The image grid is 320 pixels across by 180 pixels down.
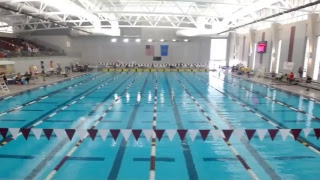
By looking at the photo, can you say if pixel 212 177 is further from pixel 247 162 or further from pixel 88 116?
pixel 88 116

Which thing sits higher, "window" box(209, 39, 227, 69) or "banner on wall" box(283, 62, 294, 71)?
"window" box(209, 39, 227, 69)

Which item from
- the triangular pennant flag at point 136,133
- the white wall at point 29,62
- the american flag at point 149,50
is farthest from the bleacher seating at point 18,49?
the triangular pennant flag at point 136,133

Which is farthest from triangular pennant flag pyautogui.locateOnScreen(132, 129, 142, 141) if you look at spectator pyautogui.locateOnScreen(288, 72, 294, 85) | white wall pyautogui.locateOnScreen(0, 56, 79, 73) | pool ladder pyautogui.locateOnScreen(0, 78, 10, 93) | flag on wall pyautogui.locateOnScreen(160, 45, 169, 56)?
flag on wall pyautogui.locateOnScreen(160, 45, 169, 56)

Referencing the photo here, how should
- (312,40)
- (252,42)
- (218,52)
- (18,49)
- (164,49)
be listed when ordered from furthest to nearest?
1. (218,52)
2. (164,49)
3. (252,42)
4. (18,49)
5. (312,40)

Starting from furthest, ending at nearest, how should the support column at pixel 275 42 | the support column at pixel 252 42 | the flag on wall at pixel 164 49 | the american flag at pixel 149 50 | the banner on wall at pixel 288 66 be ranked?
the american flag at pixel 149 50, the flag on wall at pixel 164 49, the support column at pixel 252 42, the support column at pixel 275 42, the banner on wall at pixel 288 66

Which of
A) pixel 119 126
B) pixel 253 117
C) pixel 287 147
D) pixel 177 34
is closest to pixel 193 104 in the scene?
pixel 253 117

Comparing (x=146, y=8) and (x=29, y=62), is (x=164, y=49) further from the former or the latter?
(x=29, y=62)

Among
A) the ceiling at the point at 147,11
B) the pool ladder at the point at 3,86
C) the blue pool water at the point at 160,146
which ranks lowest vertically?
the blue pool water at the point at 160,146

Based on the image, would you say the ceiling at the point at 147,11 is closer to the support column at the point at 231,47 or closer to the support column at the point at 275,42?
the support column at the point at 275,42

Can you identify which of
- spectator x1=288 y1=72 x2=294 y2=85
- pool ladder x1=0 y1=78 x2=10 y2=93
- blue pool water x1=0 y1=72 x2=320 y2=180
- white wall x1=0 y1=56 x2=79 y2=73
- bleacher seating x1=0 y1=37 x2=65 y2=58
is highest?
bleacher seating x1=0 y1=37 x2=65 y2=58

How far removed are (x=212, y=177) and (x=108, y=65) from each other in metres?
29.5

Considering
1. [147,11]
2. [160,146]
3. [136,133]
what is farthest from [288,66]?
[136,133]

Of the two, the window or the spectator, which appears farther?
the window

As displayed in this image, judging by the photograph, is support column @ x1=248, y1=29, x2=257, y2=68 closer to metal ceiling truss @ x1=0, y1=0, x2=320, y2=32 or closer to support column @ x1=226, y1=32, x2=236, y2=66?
metal ceiling truss @ x1=0, y1=0, x2=320, y2=32
